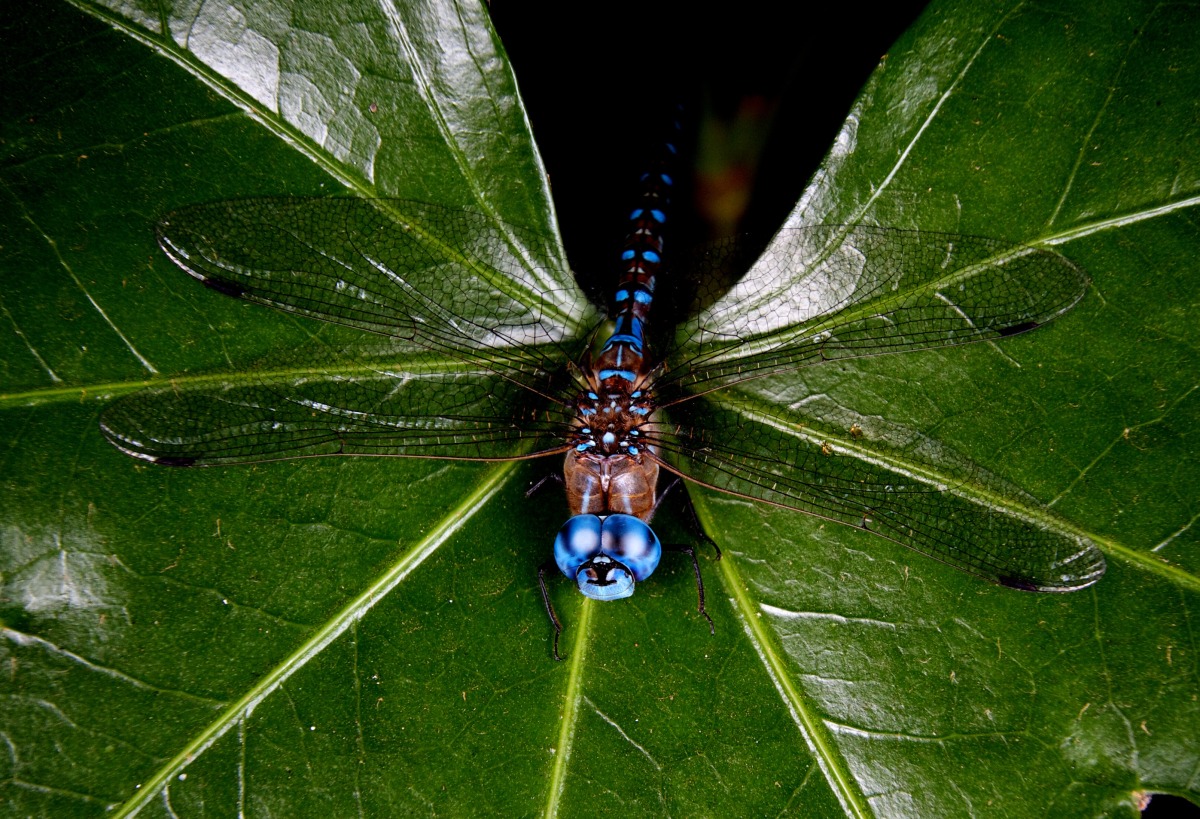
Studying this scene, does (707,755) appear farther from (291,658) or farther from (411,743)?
(291,658)

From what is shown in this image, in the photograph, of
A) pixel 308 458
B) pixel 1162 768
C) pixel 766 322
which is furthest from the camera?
pixel 766 322

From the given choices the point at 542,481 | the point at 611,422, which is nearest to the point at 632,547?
the point at 542,481

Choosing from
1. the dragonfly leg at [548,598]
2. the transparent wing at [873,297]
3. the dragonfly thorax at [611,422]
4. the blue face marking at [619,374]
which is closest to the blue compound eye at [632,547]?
the dragonfly leg at [548,598]

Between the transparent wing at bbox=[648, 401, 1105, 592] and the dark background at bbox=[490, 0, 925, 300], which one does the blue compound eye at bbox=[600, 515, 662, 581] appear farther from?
the dark background at bbox=[490, 0, 925, 300]

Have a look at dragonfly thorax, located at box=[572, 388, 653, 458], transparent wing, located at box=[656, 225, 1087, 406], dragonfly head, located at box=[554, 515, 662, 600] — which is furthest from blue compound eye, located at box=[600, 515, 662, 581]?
transparent wing, located at box=[656, 225, 1087, 406]

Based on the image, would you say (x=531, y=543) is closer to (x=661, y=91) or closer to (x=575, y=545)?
(x=575, y=545)

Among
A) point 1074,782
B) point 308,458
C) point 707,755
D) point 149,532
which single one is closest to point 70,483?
point 149,532
